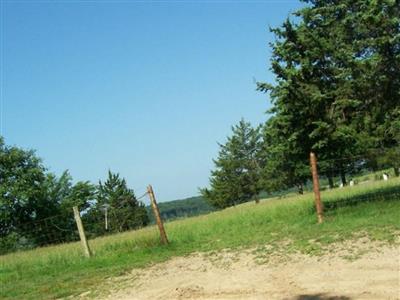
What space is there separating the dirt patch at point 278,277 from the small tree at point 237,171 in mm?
53021

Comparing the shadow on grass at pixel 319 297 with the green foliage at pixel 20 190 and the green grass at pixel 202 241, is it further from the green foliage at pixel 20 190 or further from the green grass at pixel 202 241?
the green foliage at pixel 20 190

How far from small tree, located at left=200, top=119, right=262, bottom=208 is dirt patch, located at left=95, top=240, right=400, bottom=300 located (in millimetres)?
53021

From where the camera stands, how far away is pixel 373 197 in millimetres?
17109

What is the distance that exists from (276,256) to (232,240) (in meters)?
3.62

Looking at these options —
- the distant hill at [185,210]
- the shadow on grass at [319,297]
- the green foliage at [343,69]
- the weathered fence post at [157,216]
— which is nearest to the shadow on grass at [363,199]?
the green foliage at [343,69]

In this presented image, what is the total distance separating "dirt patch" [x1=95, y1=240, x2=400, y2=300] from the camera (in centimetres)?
737

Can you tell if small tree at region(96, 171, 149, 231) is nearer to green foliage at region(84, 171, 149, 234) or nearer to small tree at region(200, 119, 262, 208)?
green foliage at region(84, 171, 149, 234)

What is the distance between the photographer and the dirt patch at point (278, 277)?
7367mm

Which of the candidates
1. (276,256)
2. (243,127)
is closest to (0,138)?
(243,127)

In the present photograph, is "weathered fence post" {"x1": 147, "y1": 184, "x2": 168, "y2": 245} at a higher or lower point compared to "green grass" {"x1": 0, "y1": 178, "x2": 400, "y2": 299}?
higher

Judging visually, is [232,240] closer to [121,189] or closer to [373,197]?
[373,197]

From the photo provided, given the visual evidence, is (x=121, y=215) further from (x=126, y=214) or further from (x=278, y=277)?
(x=278, y=277)

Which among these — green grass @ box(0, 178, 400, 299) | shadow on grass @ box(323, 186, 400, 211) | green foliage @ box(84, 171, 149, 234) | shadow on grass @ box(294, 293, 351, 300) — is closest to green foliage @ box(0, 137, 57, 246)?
green foliage @ box(84, 171, 149, 234)

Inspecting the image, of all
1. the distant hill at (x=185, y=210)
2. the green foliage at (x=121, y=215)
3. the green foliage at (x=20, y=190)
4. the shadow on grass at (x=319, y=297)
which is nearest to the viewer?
the shadow on grass at (x=319, y=297)
